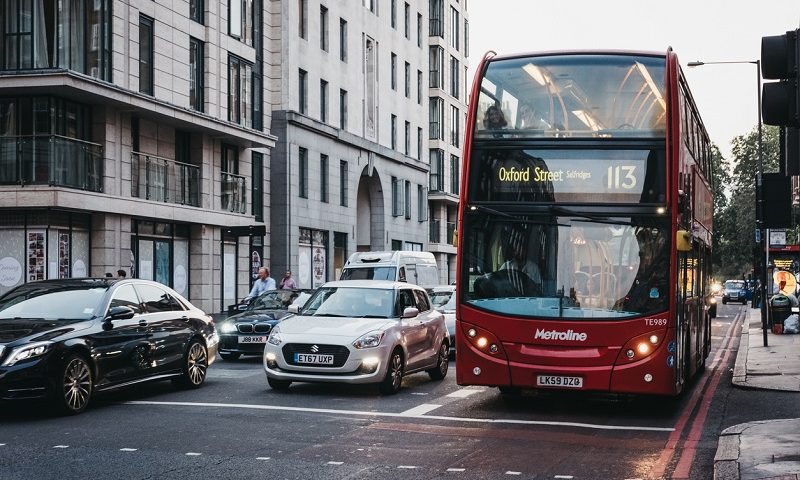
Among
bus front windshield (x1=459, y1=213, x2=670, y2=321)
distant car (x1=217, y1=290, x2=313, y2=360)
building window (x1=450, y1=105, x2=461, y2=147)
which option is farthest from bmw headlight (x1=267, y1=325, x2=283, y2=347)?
building window (x1=450, y1=105, x2=461, y2=147)

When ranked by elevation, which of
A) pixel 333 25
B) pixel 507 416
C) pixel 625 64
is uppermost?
pixel 333 25

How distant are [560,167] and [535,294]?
4.74ft

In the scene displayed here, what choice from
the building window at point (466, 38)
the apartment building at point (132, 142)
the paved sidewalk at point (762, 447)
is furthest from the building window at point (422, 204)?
the paved sidewalk at point (762, 447)

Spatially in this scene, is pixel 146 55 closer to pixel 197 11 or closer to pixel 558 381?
pixel 197 11

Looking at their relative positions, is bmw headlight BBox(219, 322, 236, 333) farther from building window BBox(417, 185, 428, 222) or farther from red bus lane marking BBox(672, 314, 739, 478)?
building window BBox(417, 185, 428, 222)

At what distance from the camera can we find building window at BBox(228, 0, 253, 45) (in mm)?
36531

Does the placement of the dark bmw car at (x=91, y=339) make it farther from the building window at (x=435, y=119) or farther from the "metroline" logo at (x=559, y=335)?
the building window at (x=435, y=119)

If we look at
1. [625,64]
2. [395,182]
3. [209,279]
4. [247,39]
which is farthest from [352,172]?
[625,64]

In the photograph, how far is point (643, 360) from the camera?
454 inches

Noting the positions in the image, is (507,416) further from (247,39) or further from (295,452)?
(247,39)

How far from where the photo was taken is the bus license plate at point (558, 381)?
11.7m

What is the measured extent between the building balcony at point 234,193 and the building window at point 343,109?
35.0ft

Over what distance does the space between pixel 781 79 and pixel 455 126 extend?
57.2 meters

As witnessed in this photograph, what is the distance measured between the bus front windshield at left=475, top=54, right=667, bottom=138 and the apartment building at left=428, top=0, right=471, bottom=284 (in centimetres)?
4752
